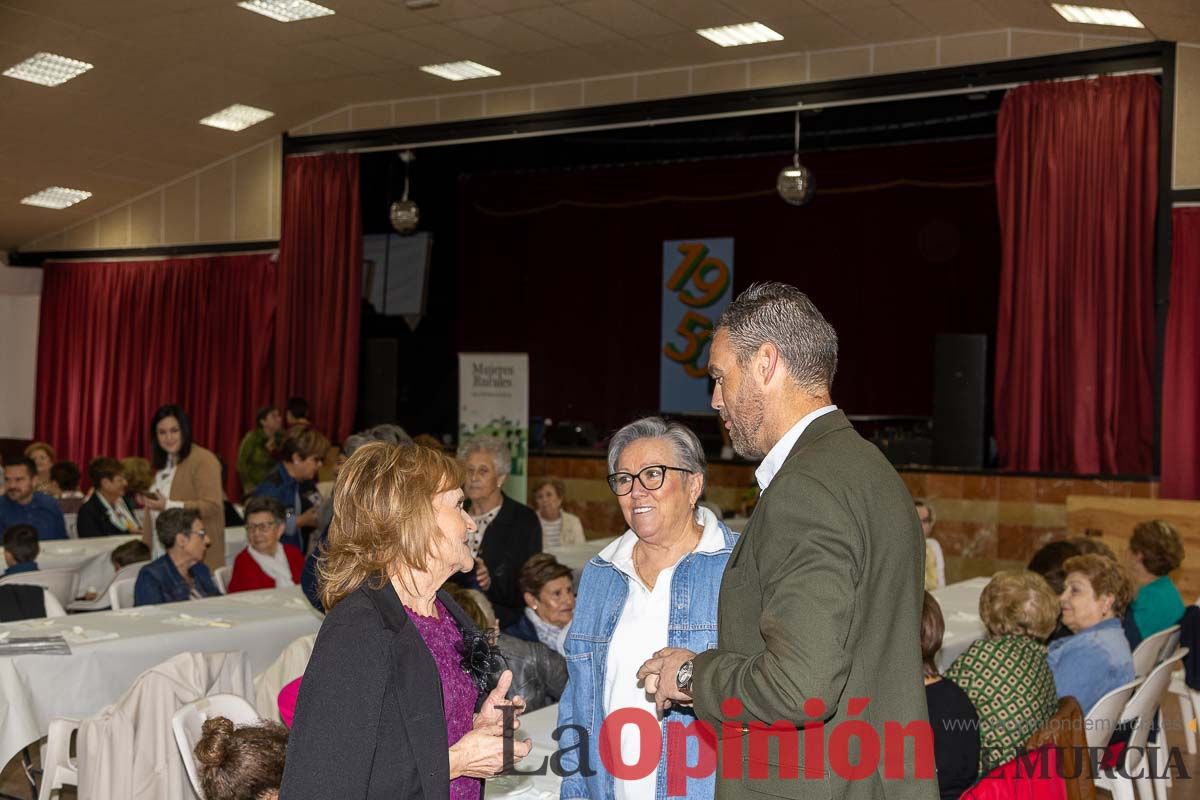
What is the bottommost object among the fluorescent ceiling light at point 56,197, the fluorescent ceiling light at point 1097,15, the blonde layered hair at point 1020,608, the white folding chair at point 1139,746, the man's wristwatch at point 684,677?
the white folding chair at point 1139,746

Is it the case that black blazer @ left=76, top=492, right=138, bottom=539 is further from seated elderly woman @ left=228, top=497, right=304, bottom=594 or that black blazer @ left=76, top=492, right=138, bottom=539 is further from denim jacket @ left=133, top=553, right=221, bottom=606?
denim jacket @ left=133, top=553, right=221, bottom=606

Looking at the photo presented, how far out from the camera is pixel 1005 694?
3.59 metres

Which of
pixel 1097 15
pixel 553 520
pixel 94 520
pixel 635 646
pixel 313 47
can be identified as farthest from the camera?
pixel 313 47

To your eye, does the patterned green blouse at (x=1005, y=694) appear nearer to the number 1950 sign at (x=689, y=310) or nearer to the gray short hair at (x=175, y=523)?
the gray short hair at (x=175, y=523)

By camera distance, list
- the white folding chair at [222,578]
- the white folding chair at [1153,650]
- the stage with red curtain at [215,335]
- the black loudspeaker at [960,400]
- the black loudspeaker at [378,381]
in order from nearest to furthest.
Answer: the white folding chair at [1153,650] < the white folding chair at [222,578] < the black loudspeaker at [960,400] < the black loudspeaker at [378,381] < the stage with red curtain at [215,335]

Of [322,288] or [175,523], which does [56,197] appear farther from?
[175,523]

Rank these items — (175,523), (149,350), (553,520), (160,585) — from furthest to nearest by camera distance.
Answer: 1. (149,350)
2. (553,520)
3. (160,585)
4. (175,523)

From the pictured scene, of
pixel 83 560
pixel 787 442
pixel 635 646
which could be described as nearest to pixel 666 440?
pixel 635 646

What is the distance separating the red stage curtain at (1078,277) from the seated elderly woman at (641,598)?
6.96 m

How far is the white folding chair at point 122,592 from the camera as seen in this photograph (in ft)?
18.8

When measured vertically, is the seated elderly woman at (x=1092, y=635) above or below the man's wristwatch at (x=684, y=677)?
below

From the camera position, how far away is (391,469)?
2016 millimetres

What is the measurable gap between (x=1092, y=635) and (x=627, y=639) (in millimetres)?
2435

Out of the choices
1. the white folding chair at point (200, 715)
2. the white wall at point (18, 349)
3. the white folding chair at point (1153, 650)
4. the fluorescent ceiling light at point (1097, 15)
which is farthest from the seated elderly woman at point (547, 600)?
the white wall at point (18, 349)
